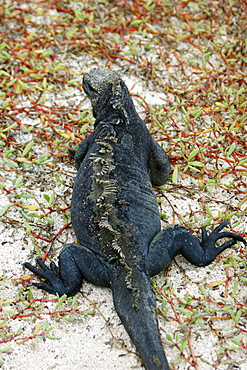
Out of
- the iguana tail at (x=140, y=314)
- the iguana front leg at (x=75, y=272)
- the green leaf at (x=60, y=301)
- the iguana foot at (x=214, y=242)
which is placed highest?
the iguana foot at (x=214, y=242)

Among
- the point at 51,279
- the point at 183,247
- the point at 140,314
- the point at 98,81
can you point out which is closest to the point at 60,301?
the point at 51,279

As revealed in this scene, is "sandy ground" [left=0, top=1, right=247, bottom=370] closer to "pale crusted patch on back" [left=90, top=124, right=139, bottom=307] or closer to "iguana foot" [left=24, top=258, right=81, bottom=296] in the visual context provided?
"iguana foot" [left=24, top=258, right=81, bottom=296]

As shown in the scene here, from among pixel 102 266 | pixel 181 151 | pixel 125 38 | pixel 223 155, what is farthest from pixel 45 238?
pixel 125 38

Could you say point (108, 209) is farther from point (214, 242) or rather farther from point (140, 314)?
point (214, 242)

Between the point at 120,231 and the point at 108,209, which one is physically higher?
the point at 108,209

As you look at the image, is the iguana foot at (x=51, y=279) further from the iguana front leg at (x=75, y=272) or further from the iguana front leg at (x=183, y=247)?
the iguana front leg at (x=183, y=247)

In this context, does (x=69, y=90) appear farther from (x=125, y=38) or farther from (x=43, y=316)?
(x=43, y=316)

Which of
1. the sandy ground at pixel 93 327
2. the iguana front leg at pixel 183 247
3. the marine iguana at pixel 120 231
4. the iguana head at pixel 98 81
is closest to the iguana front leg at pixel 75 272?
the marine iguana at pixel 120 231

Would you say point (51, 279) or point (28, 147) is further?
point (28, 147)
